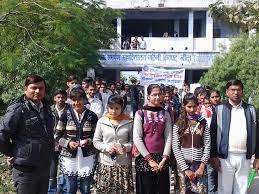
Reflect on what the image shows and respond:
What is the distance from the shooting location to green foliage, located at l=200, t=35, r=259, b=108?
19328 mm

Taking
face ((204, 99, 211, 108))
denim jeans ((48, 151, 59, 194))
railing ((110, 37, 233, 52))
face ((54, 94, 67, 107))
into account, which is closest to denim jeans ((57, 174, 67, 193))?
denim jeans ((48, 151, 59, 194))

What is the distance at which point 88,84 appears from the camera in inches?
335

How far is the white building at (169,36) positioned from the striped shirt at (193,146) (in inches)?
924

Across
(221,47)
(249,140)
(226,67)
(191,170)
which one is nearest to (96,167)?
(191,170)

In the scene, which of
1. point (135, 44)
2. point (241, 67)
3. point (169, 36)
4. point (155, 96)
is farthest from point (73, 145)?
point (169, 36)

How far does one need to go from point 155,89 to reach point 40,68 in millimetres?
7065

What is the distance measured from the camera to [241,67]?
20.3 m

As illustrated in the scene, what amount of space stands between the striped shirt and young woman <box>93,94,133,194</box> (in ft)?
1.86

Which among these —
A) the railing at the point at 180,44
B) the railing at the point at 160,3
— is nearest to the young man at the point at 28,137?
the railing at the point at 180,44

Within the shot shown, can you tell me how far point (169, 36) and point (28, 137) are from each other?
31.2 m

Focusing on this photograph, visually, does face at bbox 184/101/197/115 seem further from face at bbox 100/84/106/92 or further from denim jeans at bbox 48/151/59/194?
face at bbox 100/84/106/92

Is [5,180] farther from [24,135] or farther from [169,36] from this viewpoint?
[169,36]

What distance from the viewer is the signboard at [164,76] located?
18.3m

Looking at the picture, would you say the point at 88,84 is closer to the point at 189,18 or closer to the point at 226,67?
the point at 226,67
